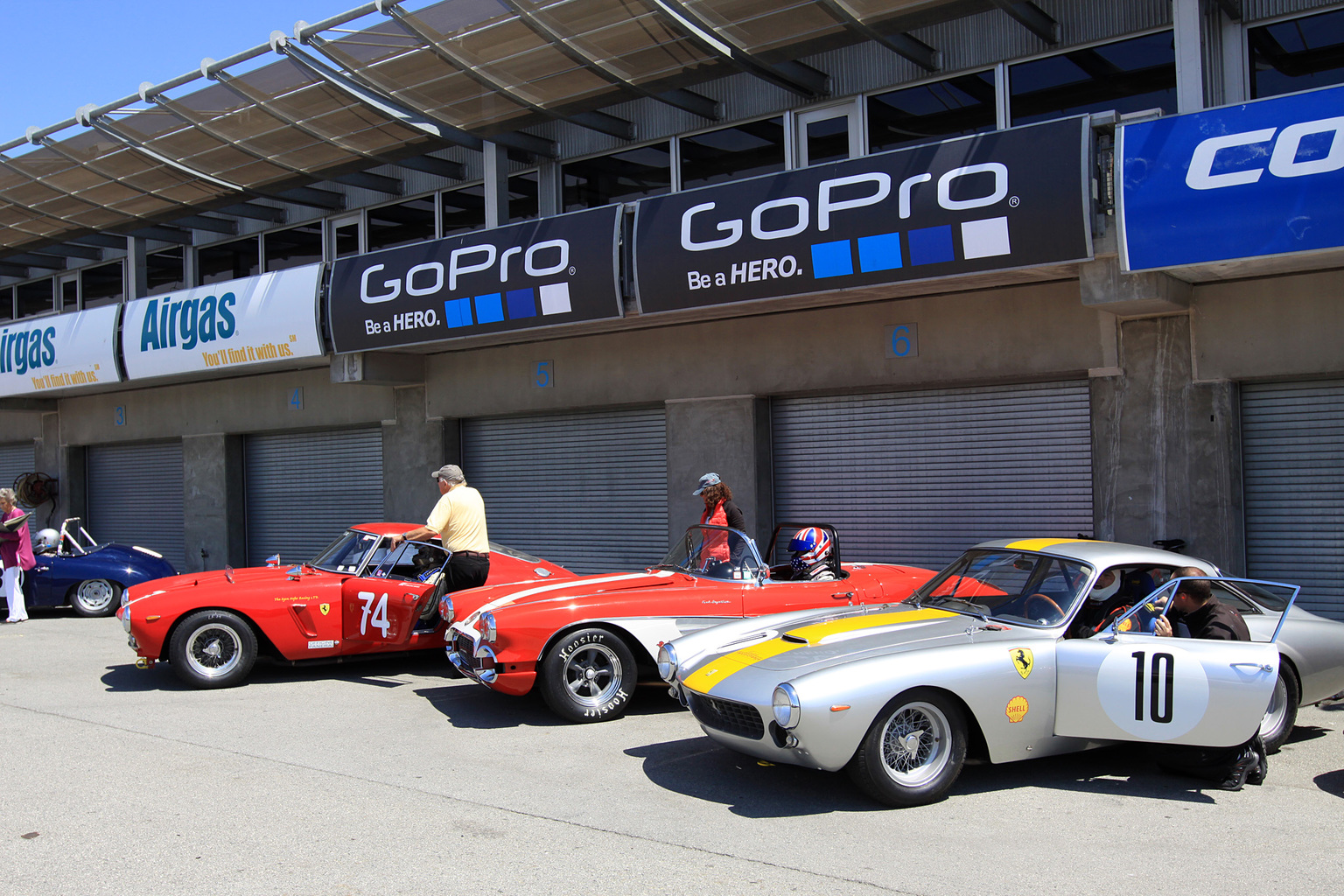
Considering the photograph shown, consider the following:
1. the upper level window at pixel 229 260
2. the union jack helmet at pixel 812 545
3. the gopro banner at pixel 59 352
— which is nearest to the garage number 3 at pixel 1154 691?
the union jack helmet at pixel 812 545

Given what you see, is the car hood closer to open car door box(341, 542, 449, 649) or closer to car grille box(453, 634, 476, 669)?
car grille box(453, 634, 476, 669)

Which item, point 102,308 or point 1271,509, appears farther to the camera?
point 102,308

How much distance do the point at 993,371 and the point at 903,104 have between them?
354 centimetres

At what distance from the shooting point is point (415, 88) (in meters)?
13.2

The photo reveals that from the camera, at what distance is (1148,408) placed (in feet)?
33.3

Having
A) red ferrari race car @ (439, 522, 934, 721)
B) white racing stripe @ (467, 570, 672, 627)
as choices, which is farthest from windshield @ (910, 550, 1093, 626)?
white racing stripe @ (467, 570, 672, 627)

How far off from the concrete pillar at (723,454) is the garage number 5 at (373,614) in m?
4.86

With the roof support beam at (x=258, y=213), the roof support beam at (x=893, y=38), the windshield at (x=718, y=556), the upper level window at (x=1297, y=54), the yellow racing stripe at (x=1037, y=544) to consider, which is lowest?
the windshield at (x=718, y=556)

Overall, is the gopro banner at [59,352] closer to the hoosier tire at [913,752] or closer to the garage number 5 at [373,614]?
the garage number 5 at [373,614]

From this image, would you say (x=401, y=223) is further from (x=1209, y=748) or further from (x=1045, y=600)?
(x=1209, y=748)

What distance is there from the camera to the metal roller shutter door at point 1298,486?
9.59 m

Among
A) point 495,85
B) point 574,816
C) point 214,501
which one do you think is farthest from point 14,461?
point 574,816

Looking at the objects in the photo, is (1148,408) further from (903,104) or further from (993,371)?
(903,104)

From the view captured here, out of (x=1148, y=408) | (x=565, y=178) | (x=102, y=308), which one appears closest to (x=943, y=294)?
(x=1148, y=408)
